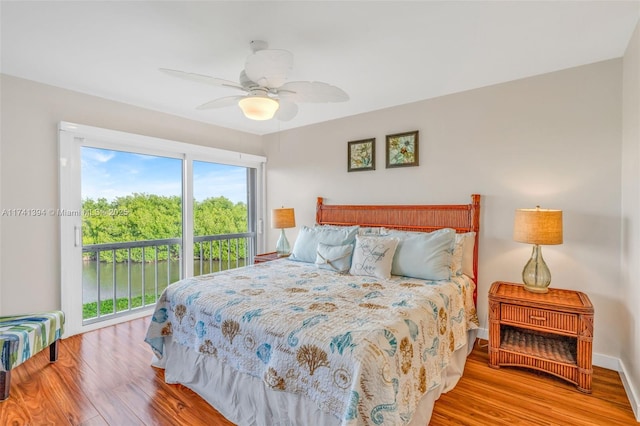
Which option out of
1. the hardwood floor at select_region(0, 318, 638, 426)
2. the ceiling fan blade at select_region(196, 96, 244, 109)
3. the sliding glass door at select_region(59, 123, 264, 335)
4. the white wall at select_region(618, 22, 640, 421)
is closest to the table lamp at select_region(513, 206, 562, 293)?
the white wall at select_region(618, 22, 640, 421)

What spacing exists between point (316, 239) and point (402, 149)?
1.40 meters

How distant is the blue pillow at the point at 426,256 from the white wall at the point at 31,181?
3.23m

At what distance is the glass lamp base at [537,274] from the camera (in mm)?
2474

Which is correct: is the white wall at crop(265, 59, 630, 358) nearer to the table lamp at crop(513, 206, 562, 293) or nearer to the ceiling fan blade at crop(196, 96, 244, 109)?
the table lamp at crop(513, 206, 562, 293)

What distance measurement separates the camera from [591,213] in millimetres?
2529

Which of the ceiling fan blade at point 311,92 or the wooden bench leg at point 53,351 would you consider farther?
the wooden bench leg at point 53,351

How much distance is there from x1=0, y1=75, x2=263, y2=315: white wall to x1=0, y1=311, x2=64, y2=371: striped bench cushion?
0.50 metres

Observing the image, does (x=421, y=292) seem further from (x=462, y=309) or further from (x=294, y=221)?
(x=294, y=221)

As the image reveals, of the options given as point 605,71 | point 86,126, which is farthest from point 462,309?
point 86,126

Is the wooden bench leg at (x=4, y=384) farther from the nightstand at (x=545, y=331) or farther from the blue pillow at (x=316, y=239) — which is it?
the nightstand at (x=545, y=331)

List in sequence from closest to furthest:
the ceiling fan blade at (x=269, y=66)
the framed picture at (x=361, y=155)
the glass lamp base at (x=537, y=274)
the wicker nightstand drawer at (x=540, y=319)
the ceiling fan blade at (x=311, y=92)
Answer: the ceiling fan blade at (x=269, y=66)
the ceiling fan blade at (x=311, y=92)
the wicker nightstand drawer at (x=540, y=319)
the glass lamp base at (x=537, y=274)
the framed picture at (x=361, y=155)

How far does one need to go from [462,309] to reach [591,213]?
1.31 m

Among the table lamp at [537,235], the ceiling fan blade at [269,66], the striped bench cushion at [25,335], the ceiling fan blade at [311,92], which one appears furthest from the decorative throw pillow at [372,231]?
the striped bench cushion at [25,335]

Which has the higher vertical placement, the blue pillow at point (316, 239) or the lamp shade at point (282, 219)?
the lamp shade at point (282, 219)
